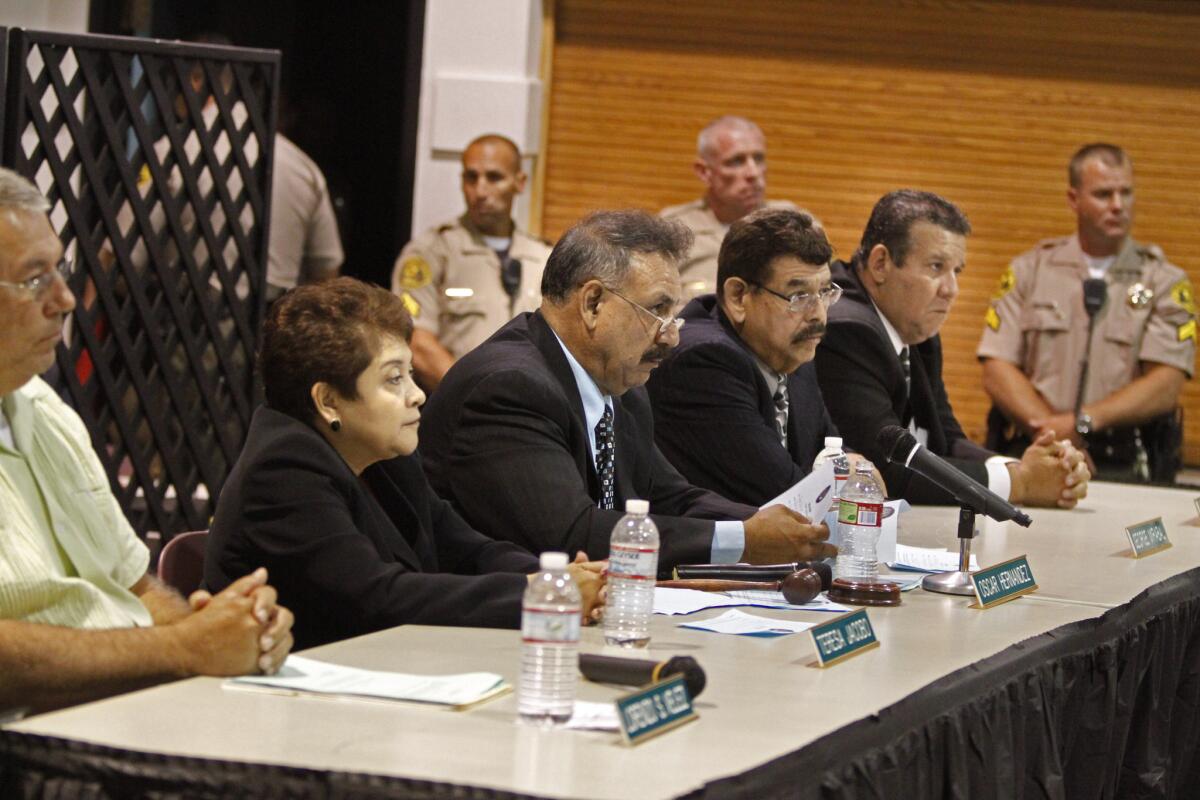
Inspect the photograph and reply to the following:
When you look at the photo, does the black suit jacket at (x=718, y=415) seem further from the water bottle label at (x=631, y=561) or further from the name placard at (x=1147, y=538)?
the water bottle label at (x=631, y=561)

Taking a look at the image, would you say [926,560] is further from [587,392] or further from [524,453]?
[524,453]

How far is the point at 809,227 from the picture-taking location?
396 centimetres

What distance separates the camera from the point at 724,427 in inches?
155

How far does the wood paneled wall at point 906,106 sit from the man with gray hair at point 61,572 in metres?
4.75

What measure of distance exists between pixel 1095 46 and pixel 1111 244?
1.05 metres

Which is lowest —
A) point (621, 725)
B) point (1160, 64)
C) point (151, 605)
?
point (151, 605)

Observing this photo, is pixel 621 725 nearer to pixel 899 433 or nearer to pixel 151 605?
pixel 151 605

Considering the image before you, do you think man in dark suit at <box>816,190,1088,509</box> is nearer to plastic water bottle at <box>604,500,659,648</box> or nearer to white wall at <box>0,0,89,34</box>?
plastic water bottle at <box>604,500,659,648</box>

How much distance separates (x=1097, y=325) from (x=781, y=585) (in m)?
3.59

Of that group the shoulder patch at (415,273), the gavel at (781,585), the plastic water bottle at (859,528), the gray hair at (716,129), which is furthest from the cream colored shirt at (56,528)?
the gray hair at (716,129)

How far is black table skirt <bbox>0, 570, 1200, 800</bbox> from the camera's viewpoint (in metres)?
1.82

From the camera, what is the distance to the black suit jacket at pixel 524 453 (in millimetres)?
3156

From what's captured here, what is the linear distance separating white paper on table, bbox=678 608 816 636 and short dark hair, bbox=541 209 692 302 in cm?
79

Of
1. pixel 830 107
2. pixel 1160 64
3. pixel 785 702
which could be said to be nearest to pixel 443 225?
pixel 830 107
